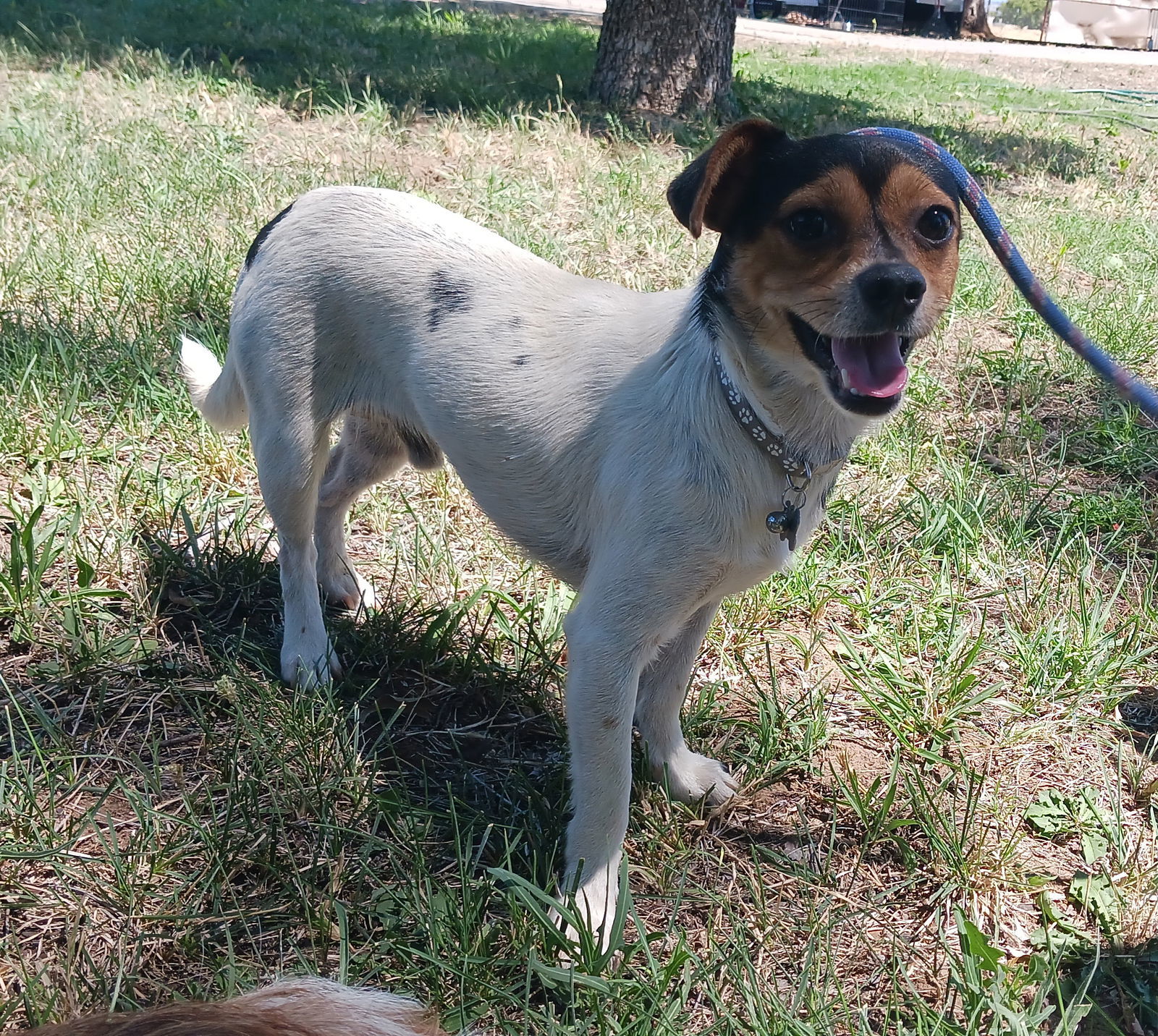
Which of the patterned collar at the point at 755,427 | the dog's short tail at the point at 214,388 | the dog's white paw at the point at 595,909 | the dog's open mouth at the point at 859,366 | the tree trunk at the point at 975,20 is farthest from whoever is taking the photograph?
the tree trunk at the point at 975,20

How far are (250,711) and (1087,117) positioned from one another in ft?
43.3

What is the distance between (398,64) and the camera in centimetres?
899

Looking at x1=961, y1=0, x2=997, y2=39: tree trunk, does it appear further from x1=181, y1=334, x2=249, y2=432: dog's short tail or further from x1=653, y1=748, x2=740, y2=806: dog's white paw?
x1=653, y1=748, x2=740, y2=806: dog's white paw

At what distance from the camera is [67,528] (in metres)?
3.02

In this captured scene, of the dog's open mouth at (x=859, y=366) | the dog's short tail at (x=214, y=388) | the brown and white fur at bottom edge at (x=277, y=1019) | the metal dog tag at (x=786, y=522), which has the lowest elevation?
the dog's short tail at (x=214, y=388)

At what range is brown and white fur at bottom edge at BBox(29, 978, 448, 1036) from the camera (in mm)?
1072

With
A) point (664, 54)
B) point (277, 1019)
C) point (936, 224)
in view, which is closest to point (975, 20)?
point (664, 54)

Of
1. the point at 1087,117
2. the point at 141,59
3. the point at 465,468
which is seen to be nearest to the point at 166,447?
the point at 465,468

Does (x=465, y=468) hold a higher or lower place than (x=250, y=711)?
higher

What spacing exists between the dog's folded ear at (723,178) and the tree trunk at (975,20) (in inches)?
1448

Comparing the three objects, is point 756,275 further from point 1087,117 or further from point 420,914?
point 1087,117

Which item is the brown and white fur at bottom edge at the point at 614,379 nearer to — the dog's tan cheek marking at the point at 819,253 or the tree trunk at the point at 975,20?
the dog's tan cheek marking at the point at 819,253

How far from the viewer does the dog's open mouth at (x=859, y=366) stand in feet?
6.37

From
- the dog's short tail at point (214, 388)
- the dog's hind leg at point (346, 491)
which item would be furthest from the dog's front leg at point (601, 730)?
the dog's short tail at point (214, 388)
